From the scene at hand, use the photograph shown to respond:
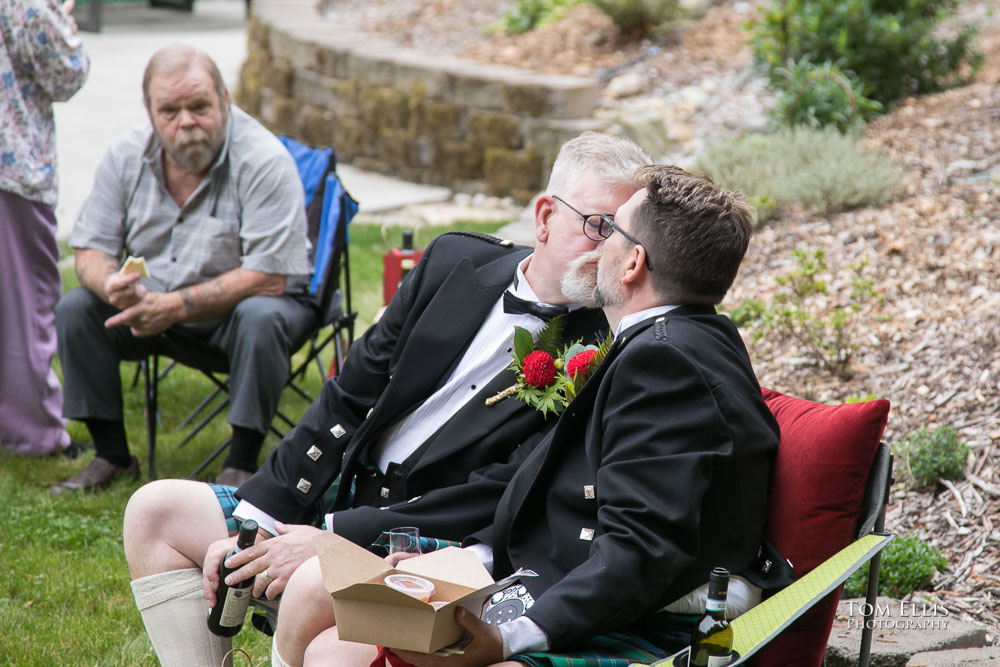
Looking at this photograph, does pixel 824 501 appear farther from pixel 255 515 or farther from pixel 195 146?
pixel 195 146

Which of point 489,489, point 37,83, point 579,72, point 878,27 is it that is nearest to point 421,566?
point 489,489

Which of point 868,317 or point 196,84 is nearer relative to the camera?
point 196,84

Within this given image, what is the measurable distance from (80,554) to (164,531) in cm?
142

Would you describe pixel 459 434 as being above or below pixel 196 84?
below

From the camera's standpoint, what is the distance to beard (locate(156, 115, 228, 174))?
13.7ft

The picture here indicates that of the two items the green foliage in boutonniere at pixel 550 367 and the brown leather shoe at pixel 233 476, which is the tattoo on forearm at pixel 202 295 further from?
the green foliage in boutonniere at pixel 550 367

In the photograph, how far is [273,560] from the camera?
7.94 ft

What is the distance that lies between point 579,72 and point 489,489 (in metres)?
7.25

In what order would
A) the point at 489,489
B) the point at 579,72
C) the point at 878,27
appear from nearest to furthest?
the point at 489,489
the point at 878,27
the point at 579,72

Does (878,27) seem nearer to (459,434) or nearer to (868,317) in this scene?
(868,317)

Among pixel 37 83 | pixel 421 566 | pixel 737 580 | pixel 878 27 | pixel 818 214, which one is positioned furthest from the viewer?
pixel 878 27

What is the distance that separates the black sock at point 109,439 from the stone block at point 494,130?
16.0 feet

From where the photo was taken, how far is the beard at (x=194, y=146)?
417cm

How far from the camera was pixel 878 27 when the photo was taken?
24.2 feet
